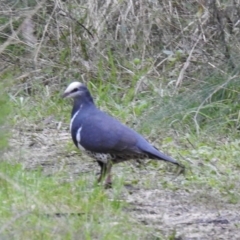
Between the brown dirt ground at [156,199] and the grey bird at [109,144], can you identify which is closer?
the brown dirt ground at [156,199]

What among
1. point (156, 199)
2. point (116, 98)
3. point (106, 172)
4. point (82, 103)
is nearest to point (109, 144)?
point (106, 172)

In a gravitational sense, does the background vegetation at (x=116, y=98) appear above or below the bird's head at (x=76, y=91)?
below

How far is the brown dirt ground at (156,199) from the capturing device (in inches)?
208

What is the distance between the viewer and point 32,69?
29.5 feet

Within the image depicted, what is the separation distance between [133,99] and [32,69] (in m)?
1.21

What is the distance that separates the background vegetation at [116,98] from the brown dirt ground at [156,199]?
0.08 ft

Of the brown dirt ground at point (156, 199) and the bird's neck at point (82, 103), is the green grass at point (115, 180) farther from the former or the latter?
the bird's neck at point (82, 103)

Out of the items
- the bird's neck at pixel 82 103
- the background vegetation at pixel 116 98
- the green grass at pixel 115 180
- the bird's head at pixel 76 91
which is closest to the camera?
the green grass at pixel 115 180

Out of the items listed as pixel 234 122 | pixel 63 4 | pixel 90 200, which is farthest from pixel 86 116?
pixel 63 4

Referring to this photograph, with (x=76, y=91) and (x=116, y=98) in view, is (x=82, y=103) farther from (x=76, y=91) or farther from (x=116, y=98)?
(x=116, y=98)

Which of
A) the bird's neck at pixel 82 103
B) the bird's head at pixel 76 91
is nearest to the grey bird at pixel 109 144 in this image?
the bird's neck at pixel 82 103

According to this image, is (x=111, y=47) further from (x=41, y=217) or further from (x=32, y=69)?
(x=41, y=217)

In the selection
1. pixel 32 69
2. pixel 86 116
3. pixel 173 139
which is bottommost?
pixel 32 69

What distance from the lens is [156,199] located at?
5.88 meters
